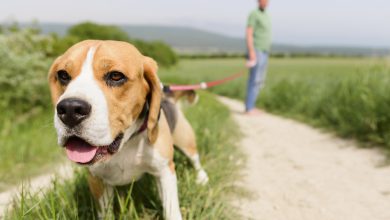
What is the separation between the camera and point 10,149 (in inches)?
226

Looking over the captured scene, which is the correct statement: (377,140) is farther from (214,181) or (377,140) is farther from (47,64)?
(47,64)

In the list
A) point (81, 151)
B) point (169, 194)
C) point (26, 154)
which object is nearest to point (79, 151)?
point (81, 151)

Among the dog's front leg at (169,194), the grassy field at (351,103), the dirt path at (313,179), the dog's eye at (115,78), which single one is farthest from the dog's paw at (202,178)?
the grassy field at (351,103)

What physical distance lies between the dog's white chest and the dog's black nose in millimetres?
624

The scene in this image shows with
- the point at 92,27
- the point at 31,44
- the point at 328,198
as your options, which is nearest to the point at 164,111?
the point at 328,198

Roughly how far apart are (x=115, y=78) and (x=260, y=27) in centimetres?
686

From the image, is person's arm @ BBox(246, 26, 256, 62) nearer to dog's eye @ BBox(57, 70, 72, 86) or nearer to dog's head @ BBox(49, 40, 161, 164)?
dog's head @ BBox(49, 40, 161, 164)

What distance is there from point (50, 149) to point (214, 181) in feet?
10.3

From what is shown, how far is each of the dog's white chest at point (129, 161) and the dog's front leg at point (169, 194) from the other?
90 millimetres

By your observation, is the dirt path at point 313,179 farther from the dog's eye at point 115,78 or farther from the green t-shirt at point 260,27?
the green t-shirt at point 260,27

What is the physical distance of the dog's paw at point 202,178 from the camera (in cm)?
349

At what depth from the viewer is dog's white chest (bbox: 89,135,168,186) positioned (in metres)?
2.59

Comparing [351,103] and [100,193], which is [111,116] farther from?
[351,103]

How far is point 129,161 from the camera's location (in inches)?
102
